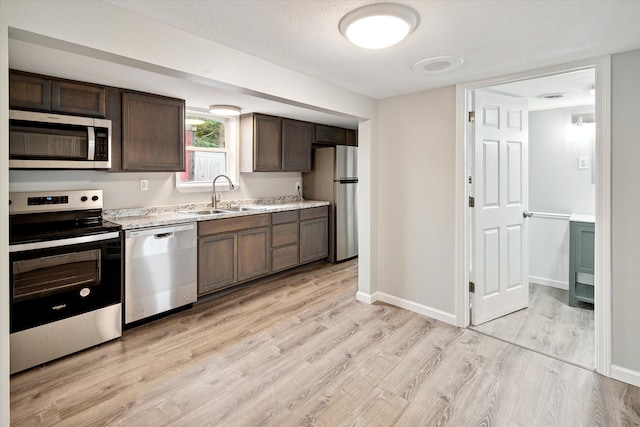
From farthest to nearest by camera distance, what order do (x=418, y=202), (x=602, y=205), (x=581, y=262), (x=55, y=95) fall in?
(x=581, y=262) < (x=418, y=202) < (x=55, y=95) < (x=602, y=205)

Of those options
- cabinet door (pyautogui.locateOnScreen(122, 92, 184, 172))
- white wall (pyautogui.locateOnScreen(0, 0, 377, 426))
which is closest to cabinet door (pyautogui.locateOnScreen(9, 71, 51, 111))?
white wall (pyautogui.locateOnScreen(0, 0, 377, 426))

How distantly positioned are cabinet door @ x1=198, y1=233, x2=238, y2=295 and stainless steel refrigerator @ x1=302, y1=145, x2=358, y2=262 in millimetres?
1719

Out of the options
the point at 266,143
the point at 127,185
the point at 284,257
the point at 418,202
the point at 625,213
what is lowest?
the point at 284,257

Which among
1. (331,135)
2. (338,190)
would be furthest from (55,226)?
(331,135)

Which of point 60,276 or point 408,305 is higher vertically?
point 60,276

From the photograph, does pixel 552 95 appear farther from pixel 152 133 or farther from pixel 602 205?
pixel 152 133

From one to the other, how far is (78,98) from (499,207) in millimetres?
3771

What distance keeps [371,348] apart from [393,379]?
0.40 m

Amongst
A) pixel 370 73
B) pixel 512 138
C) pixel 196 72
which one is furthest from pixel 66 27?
pixel 512 138

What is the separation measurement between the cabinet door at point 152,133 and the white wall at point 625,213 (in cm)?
358

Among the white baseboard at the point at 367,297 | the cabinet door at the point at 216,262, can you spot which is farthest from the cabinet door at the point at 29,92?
the white baseboard at the point at 367,297

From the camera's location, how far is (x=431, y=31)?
6.06 ft

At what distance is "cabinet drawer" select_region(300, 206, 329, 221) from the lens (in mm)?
4523

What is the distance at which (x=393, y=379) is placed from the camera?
2168mm
